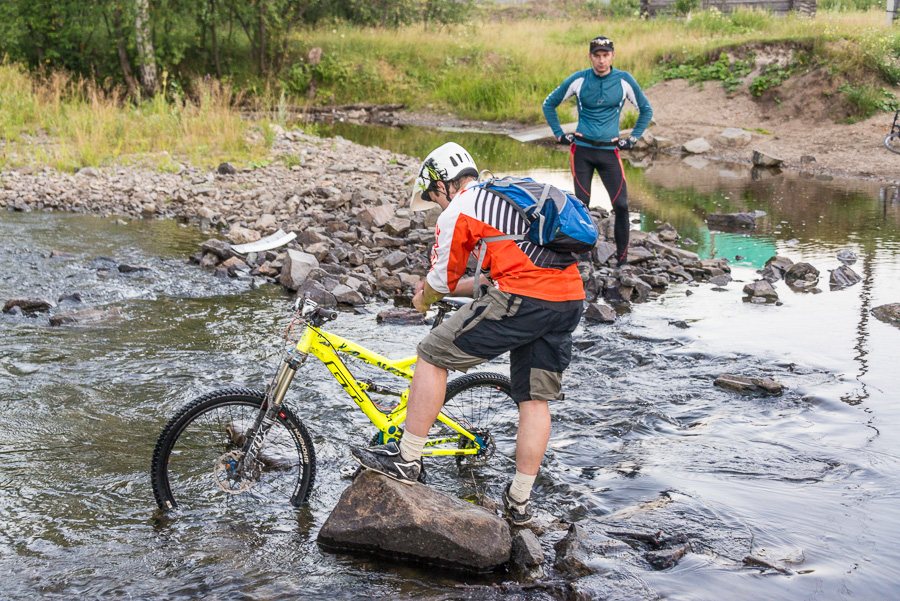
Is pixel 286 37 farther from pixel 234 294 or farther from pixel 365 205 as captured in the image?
pixel 234 294

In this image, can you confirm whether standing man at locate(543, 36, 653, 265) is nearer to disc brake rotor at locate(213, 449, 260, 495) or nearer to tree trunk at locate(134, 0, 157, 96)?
disc brake rotor at locate(213, 449, 260, 495)

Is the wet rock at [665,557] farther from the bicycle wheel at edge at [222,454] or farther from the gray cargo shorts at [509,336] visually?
the bicycle wheel at edge at [222,454]

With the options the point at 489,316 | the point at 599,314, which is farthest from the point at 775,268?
the point at 489,316

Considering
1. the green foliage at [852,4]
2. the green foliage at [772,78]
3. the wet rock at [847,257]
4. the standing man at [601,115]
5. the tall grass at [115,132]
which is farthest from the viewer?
the green foliage at [852,4]

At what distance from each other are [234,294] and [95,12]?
76.5 ft

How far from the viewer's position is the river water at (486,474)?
3873 millimetres

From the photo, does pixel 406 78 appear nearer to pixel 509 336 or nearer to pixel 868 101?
pixel 868 101

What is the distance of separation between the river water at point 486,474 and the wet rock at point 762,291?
0.49ft

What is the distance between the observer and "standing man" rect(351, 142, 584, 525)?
396 centimetres

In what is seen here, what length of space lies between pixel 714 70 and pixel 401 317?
72.6 feet

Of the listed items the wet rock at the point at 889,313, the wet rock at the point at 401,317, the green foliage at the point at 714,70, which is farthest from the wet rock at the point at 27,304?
the green foliage at the point at 714,70

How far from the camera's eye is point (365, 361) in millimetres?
4457

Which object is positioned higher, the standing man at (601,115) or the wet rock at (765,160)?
the standing man at (601,115)

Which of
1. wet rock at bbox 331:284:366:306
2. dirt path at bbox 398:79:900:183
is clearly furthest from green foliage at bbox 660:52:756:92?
wet rock at bbox 331:284:366:306
